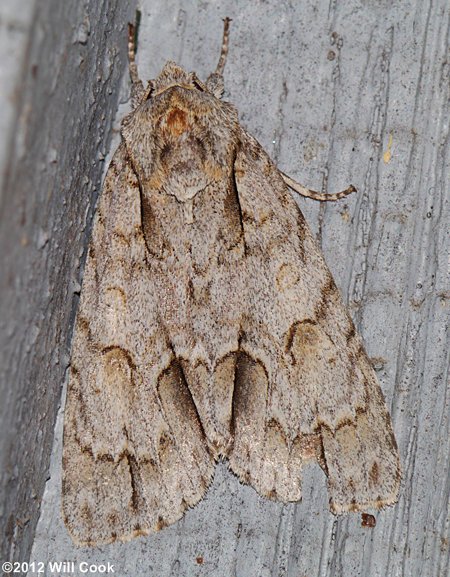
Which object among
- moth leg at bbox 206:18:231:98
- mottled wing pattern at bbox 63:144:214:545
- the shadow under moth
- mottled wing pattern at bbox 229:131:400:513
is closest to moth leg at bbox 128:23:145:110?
the shadow under moth

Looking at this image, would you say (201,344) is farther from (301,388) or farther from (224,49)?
(224,49)

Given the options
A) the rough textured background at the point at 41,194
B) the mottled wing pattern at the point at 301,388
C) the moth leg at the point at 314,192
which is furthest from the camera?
the moth leg at the point at 314,192

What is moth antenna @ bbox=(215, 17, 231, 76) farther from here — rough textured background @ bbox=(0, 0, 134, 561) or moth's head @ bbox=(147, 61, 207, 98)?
rough textured background @ bbox=(0, 0, 134, 561)

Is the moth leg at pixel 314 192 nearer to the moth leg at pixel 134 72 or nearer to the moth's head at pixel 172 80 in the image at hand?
the moth's head at pixel 172 80

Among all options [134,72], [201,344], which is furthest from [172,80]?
[201,344]

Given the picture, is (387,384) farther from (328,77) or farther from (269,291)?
(328,77)

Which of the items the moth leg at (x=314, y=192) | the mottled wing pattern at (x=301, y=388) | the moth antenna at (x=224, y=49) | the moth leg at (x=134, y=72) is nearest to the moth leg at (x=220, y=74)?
the moth antenna at (x=224, y=49)
